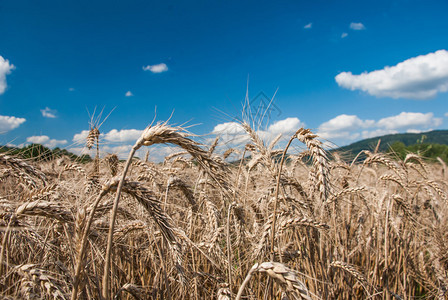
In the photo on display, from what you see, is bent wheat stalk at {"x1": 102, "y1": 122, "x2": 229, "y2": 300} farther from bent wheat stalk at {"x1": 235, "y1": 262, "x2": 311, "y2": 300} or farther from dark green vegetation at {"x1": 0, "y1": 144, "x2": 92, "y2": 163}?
dark green vegetation at {"x1": 0, "y1": 144, "x2": 92, "y2": 163}

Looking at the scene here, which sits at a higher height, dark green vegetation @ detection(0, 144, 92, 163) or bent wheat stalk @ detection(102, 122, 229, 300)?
dark green vegetation @ detection(0, 144, 92, 163)

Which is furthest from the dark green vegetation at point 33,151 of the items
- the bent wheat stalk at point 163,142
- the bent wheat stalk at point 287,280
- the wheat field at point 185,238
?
the bent wheat stalk at point 287,280

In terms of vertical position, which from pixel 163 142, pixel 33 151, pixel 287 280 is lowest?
pixel 287 280

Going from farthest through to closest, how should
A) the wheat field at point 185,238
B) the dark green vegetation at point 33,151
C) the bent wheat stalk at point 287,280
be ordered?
the dark green vegetation at point 33,151, the wheat field at point 185,238, the bent wheat stalk at point 287,280

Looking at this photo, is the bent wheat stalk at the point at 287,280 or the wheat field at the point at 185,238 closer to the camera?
the bent wheat stalk at the point at 287,280

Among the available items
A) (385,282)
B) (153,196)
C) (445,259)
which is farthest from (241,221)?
(445,259)

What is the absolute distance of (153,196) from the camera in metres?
1.55

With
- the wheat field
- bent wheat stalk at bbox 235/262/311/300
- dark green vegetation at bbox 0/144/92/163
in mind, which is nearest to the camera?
bent wheat stalk at bbox 235/262/311/300

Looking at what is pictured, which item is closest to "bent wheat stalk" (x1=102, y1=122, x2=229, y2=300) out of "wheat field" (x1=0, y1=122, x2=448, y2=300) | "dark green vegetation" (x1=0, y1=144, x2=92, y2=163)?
"wheat field" (x1=0, y1=122, x2=448, y2=300)

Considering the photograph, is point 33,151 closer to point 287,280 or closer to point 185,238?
point 185,238

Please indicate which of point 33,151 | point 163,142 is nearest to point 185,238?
point 163,142

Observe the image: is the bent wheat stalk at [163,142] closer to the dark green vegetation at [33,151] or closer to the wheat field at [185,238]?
the wheat field at [185,238]

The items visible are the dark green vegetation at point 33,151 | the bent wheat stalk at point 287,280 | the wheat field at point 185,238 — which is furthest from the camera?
the dark green vegetation at point 33,151

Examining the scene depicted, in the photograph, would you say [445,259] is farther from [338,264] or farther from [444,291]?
[338,264]
